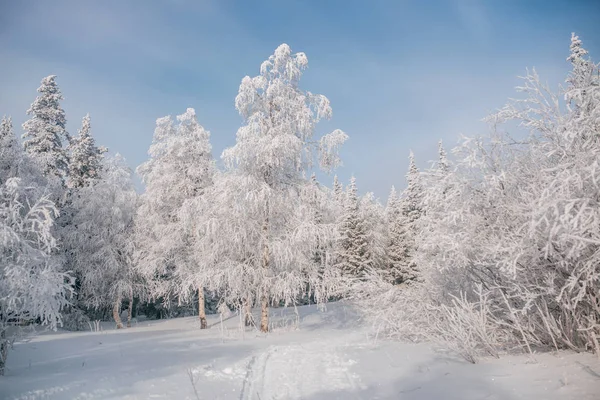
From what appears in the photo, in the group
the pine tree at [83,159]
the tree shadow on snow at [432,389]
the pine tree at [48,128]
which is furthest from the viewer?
the pine tree at [83,159]

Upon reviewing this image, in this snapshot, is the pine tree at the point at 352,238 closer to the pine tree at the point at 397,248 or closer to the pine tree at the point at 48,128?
the pine tree at the point at 397,248

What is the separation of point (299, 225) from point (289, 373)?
6174 millimetres

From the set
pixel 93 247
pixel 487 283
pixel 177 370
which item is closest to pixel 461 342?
pixel 487 283

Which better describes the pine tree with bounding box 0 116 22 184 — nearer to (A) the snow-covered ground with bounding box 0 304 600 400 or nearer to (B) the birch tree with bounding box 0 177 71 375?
(A) the snow-covered ground with bounding box 0 304 600 400

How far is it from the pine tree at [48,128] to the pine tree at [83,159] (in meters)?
1.24

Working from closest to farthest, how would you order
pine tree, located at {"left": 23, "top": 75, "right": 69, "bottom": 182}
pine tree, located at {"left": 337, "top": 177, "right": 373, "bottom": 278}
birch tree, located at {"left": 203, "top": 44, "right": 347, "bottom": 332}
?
birch tree, located at {"left": 203, "top": 44, "right": 347, "bottom": 332}, pine tree, located at {"left": 23, "top": 75, "right": 69, "bottom": 182}, pine tree, located at {"left": 337, "top": 177, "right": 373, "bottom": 278}

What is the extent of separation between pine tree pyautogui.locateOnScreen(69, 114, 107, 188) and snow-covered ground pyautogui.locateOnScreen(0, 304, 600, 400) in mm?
15334

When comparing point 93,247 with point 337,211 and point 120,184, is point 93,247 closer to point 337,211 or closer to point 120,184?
point 120,184

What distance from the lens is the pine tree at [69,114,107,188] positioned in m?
24.1

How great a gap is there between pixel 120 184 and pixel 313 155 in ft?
38.9

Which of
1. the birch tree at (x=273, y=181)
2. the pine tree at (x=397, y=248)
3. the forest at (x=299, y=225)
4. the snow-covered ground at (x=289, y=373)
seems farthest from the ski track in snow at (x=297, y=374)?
the pine tree at (x=397, y=248)

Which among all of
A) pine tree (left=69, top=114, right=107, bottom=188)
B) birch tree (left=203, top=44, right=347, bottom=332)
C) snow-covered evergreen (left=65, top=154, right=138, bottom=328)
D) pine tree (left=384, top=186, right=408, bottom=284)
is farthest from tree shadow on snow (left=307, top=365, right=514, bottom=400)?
pine tree (left=384, top=186, right=408, bottom=284)

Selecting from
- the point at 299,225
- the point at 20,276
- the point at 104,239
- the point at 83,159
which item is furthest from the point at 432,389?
the point at 83,159

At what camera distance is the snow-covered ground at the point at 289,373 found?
16.6 feet
